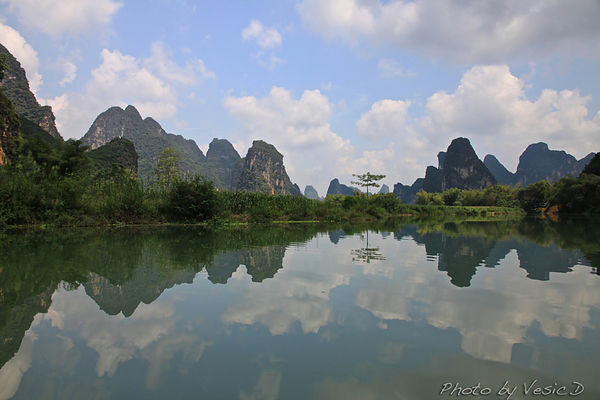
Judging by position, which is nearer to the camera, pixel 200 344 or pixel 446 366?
pixel 446 366

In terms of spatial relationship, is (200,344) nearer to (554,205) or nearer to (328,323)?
(328,323)

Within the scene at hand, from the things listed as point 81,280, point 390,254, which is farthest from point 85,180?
point 390,254

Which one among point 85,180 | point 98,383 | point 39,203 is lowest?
point 98,383

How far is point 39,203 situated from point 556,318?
15053mm

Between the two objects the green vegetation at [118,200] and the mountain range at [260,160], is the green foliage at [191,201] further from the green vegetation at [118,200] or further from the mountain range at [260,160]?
the mountain range at [260,160]

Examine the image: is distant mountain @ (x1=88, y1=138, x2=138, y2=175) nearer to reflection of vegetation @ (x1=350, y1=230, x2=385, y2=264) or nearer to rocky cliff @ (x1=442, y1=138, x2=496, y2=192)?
reflection of vegetation @ (x1=350, y1=230, x2=385, y2=264)

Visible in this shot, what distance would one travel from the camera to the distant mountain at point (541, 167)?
13265 centimetres

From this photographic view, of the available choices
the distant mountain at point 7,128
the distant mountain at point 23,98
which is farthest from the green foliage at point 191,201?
the distant mountain at point 23,98

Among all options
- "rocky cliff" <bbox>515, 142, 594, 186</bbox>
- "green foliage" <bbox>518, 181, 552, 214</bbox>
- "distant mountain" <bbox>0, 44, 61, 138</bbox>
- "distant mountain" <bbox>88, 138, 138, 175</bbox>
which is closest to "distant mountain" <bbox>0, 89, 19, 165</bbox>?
"distant mountain" <bbox>88, 138, 138, 175</bbox>

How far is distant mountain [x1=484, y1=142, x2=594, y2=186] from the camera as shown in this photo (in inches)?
5222

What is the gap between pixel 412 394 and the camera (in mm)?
1952

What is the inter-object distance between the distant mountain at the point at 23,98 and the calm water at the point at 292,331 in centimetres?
7134

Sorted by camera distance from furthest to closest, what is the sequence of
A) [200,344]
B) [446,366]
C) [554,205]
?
[554,205]
[200,344]
[446,366]

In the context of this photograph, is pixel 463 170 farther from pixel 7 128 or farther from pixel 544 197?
pixel 7 128
